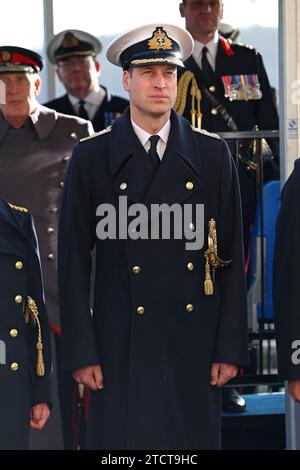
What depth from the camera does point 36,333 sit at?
17.8ft

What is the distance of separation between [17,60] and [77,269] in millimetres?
1577

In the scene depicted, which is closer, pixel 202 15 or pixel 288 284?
pixel 288 284

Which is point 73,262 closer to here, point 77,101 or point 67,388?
point 67,388

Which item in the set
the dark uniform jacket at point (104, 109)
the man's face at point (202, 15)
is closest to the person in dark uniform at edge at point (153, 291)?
the man's face at point (202, 15)

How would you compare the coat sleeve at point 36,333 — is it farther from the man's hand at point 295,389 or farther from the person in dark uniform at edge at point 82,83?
the person in dark uniform at edge at point 82,83

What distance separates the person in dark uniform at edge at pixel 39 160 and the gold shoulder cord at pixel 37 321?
944mm

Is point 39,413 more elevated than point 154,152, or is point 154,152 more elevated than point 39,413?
point 154,152

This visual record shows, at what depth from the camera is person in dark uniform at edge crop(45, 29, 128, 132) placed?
8609 millimetres

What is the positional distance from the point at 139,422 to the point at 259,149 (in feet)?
7.43

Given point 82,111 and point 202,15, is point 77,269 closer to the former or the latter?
point 202,15

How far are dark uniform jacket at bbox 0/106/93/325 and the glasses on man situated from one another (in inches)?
82.3

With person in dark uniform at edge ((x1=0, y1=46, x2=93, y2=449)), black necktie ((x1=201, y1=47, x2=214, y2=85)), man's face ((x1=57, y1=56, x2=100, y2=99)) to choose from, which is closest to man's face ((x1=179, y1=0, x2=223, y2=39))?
black necktie ((x1=201, y1=47, x2=214, y2=85))

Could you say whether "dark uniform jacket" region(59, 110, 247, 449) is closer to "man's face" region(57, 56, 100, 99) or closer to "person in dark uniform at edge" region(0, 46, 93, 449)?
"person in dark uniform at edge" region(0, 46, 93, 449)

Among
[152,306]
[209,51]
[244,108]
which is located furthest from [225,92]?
[152,306]
